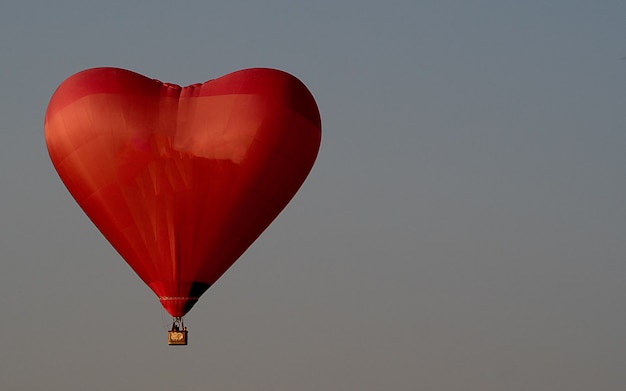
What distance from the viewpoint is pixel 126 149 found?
5897 cm

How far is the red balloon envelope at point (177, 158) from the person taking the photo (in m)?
59.0

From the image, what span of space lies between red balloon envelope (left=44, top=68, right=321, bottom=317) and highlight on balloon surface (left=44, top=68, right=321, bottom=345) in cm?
3

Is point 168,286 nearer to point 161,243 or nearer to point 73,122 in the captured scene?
point 161,243

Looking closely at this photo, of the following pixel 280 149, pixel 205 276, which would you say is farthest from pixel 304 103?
pixel 205 276

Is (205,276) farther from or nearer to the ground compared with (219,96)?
nearer to the ground

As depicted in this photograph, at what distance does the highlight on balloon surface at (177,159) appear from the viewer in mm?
59031

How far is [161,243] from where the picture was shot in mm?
59438

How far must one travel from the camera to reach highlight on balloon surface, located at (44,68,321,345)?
5903 cm

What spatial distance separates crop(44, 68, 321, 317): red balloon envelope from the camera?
5903 cm

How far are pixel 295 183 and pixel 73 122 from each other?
5.90 meters

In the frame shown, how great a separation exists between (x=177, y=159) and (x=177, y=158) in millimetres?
25

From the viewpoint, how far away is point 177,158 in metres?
59.0

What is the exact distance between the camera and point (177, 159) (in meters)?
59.0

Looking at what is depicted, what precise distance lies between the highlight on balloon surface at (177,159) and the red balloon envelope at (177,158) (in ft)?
0.08
